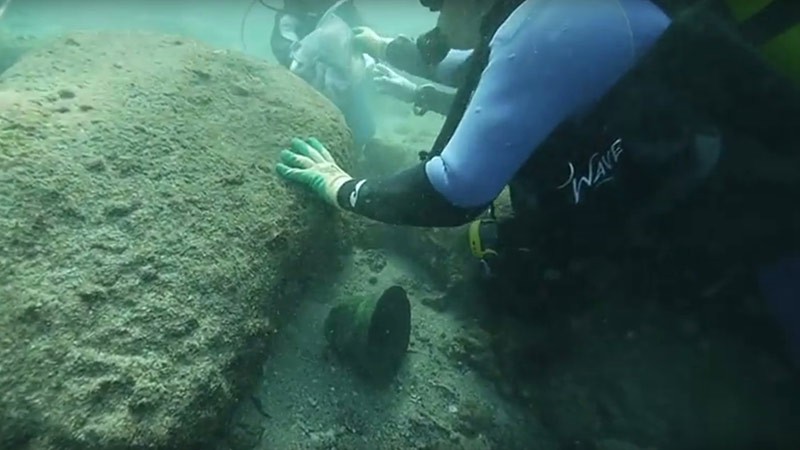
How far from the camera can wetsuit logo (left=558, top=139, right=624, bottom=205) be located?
197cm

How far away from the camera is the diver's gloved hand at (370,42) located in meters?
4.91

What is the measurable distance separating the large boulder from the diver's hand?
8.26 ft

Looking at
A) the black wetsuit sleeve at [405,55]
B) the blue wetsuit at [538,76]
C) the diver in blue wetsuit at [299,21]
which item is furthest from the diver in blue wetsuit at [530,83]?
the diver in blue wetsuit at [299,21]

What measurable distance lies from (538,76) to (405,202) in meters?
0.74

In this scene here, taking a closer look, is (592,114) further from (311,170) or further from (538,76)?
(311,170)

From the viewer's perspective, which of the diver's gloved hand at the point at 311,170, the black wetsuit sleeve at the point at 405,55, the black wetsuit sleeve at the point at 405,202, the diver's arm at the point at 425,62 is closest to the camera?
Answer: the black wetsuit sleeve at the point at 405,202

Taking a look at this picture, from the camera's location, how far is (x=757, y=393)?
7.41 feet

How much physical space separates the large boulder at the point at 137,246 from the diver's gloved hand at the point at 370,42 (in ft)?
7.59

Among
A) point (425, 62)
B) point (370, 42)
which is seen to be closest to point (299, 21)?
point (370, 42)

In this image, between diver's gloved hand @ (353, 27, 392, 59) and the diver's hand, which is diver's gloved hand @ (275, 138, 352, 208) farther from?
the diver's hand

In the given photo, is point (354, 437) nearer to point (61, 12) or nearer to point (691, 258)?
point (691, 258)

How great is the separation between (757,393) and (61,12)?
18.3 meters

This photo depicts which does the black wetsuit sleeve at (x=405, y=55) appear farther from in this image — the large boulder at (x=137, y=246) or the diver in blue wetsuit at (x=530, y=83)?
the diver in blue wetsuit at (x=530, y=83)

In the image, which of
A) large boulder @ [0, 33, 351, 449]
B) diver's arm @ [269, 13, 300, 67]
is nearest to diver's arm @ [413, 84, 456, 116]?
diver's arm @ [269, 13, 300, 67]
